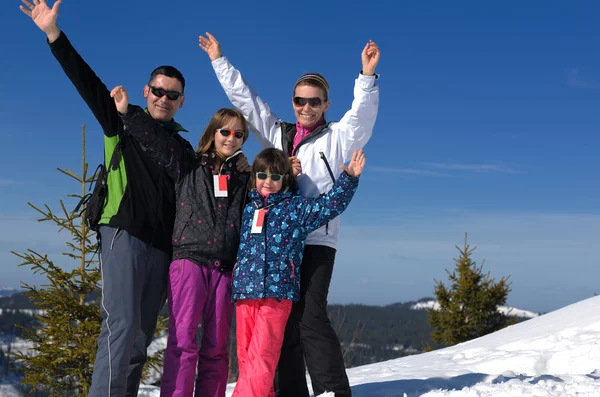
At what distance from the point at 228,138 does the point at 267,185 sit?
1.75 feet

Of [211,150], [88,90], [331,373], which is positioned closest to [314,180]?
[211,150]

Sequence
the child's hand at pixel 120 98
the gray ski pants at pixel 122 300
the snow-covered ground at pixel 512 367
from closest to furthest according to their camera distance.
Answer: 1. the gray ski pants at pixel 122 300
2. the child's hand at pixel 120 98
3. the snow-covered ground at pixel 512 367

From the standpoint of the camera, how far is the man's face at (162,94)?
4.43 metres

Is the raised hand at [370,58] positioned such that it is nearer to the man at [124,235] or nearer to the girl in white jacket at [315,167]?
the girl in white jacket at [315,167]

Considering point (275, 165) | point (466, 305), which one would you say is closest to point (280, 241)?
point (275, 165)

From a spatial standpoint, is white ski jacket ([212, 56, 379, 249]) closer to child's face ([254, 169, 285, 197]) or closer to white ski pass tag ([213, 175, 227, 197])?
child's face ([254, 169, 285, 197])

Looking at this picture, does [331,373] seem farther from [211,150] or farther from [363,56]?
[363,56]

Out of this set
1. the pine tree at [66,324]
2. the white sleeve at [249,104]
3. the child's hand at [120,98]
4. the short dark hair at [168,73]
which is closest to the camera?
the child's hand at [120,98]

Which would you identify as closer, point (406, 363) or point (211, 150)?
point (211, 150)

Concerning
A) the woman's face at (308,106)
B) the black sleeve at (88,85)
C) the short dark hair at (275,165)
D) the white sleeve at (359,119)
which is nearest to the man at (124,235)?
the black sleeve at (88,85)

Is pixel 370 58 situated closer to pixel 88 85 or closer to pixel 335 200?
pixel 335 200

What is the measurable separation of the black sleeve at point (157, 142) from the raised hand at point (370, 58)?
64.8 inches

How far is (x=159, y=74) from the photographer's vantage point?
448cm

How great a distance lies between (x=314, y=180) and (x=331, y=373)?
1.57 meters
